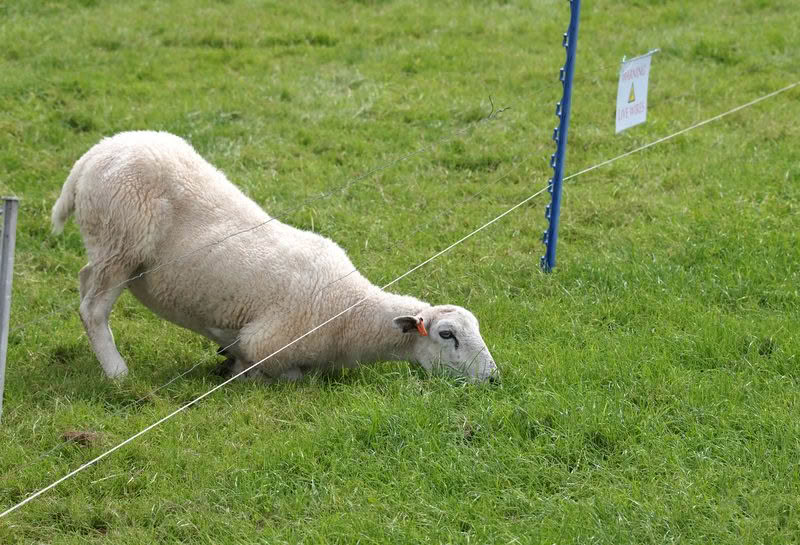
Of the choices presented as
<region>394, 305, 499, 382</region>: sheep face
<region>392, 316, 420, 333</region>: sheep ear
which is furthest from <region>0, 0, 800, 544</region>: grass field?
<region>392, 316, 420, 333</region>: sheep ear

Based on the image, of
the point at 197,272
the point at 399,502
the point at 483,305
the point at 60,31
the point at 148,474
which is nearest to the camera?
the point at 399,502

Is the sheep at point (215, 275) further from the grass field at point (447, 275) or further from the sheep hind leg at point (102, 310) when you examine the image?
the grass field at point (447, 275)

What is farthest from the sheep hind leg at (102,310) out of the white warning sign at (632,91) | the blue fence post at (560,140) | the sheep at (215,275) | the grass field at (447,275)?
the white warning sign at (632,91)

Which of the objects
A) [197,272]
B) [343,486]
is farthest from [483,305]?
[343,486]

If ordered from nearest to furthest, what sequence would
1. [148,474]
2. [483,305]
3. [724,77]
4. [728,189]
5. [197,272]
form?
[148,474] → [197,272] → [483,305] → [728,189] → [724,77]

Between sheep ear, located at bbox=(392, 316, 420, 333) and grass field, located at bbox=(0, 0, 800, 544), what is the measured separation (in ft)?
0.79

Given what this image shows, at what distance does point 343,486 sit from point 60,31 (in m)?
8.59

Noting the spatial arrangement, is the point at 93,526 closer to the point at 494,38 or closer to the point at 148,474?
the point at 148,474

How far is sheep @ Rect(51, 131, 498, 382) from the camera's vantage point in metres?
5.46

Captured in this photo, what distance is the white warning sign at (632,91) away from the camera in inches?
240

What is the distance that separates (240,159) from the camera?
28.0 ft

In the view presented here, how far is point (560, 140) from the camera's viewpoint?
6246 mm

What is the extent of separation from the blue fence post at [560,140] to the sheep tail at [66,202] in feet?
9.39

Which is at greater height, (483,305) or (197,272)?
(197,272)
